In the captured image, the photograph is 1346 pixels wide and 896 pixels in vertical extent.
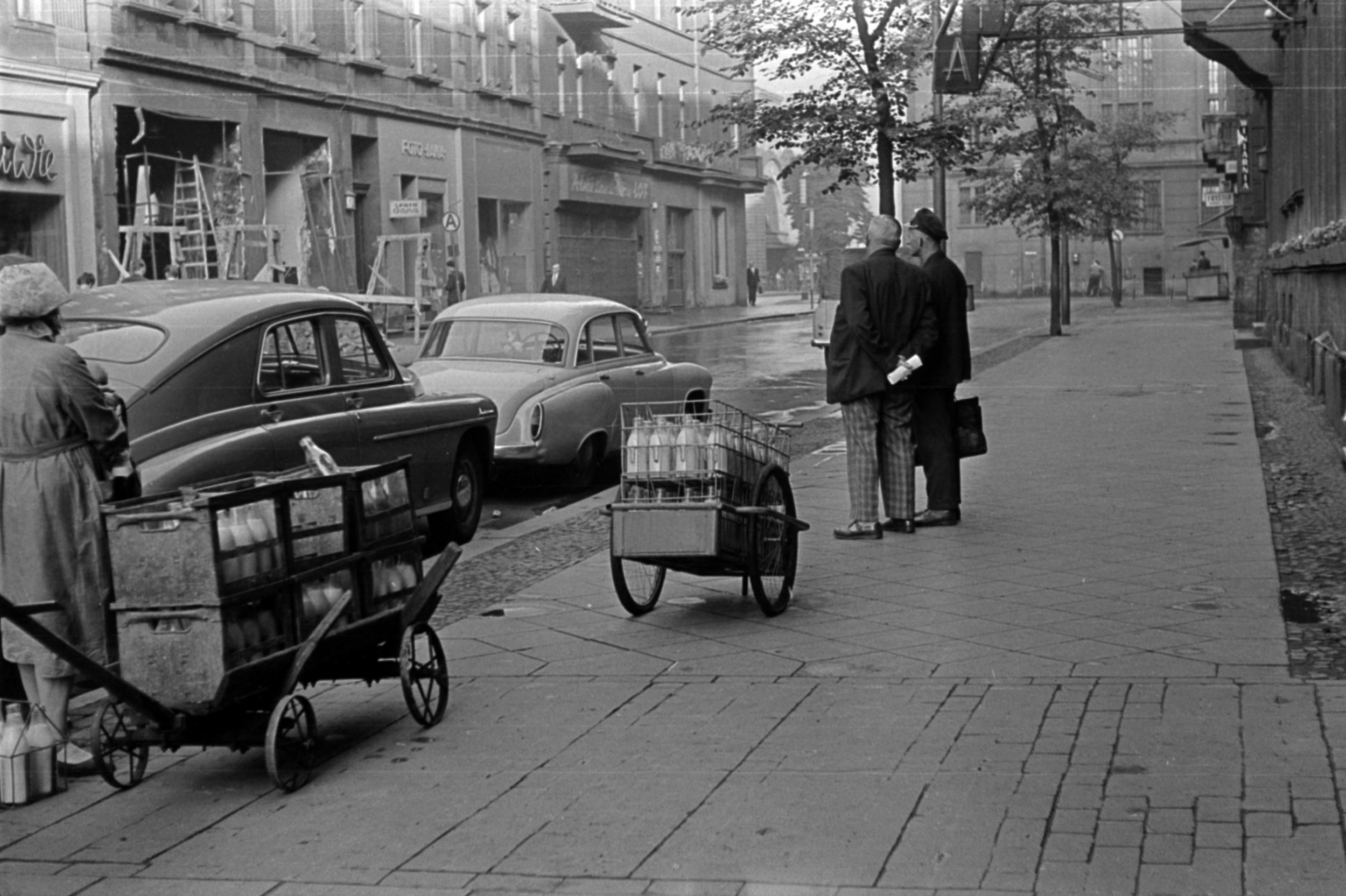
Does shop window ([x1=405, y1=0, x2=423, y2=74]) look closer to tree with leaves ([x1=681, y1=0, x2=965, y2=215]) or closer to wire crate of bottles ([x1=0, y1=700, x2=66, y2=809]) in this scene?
tree with leaves ([x1=681, y1=0, x2=965, y2=215])

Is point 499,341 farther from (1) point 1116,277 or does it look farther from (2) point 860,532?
(1) point 1116,277

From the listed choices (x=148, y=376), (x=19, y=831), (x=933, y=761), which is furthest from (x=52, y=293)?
(x=933, y=761)

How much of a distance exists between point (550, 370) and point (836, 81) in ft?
25.7

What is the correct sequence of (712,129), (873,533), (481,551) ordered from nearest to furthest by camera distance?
(873,533) < (481,551) < (712,129)

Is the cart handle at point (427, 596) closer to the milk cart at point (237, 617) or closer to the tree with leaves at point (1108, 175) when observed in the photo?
the milk cart at point (237, 617)

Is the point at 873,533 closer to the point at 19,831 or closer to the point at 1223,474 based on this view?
the point at 1223,474

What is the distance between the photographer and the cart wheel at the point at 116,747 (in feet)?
18.2

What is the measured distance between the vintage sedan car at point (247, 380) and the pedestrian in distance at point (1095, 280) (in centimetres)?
6934

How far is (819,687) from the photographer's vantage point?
21.8 ft

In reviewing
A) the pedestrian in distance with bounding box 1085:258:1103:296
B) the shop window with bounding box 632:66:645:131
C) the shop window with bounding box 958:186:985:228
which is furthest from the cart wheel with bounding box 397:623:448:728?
the shop window with bounding box 958:186:985:228

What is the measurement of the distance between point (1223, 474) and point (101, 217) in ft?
70.9

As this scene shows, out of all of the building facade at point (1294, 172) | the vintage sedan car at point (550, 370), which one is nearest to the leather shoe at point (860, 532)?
the vintage sedan car at point (550, 370)

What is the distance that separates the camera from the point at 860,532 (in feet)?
32.9

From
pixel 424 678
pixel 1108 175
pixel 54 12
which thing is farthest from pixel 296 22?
pixel 424 678
